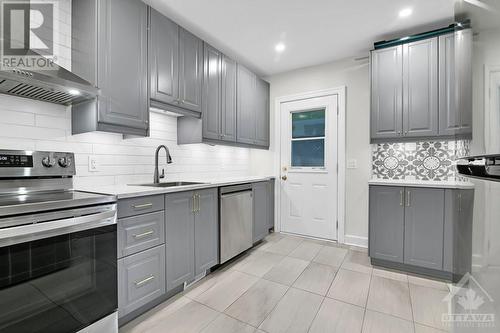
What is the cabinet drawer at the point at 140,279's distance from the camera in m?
1.51

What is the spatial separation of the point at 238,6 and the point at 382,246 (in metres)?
2.99

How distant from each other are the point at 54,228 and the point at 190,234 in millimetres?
1054

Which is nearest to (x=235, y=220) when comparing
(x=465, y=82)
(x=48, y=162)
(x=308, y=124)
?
(x=48, y=162)

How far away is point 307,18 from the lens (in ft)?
7.79

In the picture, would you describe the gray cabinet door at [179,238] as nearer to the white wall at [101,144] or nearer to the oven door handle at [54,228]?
the oven door handle at [54,228]

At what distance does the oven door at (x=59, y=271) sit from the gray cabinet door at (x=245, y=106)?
2.15 meters

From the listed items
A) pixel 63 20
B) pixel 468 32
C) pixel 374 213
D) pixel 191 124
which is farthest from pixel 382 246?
pixel 63 20

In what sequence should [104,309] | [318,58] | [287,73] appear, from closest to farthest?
[104,309] < [318,58] < [287,73]

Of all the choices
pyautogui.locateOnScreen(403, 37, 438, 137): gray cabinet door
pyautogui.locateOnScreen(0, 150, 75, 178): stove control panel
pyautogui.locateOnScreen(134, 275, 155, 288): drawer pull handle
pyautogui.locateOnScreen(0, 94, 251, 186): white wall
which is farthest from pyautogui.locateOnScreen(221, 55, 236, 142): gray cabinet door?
pyautogui.locateOnScreen(403, 37, 438, 137): gray cabinet door

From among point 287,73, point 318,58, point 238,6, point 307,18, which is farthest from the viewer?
point 287,73

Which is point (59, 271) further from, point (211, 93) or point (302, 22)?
point (302, 22)

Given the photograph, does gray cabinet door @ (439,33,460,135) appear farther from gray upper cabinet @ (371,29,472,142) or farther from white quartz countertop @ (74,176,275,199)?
white quartz countertop @ (74,176,275,199)

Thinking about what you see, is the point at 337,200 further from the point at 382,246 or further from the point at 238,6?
the point at 238,6

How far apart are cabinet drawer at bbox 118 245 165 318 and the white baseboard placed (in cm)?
258
